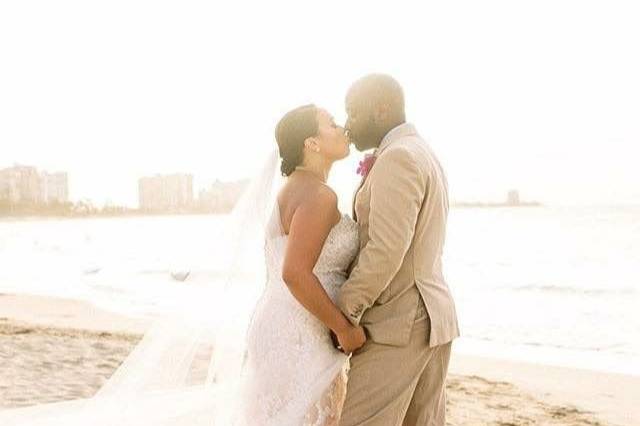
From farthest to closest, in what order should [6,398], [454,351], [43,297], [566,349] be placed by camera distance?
[43,297] → [566,349] → [454,351] → [6,398]

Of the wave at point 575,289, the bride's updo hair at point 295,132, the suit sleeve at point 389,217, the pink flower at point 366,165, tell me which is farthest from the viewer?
the wave at point 575,289

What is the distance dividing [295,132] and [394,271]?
33.0 inches

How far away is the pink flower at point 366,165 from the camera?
3.31m

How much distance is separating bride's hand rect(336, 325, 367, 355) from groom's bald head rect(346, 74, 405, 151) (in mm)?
781

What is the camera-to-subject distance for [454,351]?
A: 1156 cm

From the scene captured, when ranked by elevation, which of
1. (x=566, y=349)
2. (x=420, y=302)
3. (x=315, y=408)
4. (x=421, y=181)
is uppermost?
(x=421, y=181)

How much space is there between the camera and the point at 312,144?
11.6 feet

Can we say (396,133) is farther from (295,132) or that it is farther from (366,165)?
(295,132)

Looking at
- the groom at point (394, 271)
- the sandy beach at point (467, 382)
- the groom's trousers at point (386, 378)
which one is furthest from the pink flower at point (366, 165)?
the sandy beach at point (467, 382)

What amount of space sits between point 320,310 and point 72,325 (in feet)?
37.0

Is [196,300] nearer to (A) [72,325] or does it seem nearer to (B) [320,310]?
(B) [320,310]

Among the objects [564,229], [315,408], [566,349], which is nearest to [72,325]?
[566,349]

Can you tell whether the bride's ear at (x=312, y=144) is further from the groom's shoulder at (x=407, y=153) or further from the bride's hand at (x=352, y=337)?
the bride's hand at (x=352, y=337)

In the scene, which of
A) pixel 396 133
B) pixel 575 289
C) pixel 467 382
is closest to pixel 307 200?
pixel 396 133
